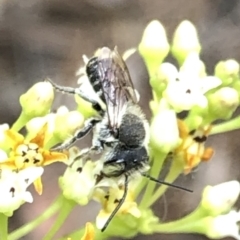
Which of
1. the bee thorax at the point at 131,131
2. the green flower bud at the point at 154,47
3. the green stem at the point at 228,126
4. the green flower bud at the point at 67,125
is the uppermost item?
the green flower bud at the point at 154,47

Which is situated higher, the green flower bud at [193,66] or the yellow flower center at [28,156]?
the green flower bud at [193,66]

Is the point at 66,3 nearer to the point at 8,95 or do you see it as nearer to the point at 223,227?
the point at 8,95

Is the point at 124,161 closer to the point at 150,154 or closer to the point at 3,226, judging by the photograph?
the point at 150,154

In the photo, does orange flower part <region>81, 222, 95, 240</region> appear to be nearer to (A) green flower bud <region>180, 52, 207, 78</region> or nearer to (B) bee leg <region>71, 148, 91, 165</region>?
(B) bee leg <region>71, 148, 91, 165</region>

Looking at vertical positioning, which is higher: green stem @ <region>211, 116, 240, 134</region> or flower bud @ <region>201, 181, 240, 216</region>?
green stem @ <region>211, 116, 240, 134</region>

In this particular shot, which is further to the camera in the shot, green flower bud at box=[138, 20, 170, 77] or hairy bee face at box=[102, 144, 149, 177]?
green flower bud at box=[138, 20, 170, 77]

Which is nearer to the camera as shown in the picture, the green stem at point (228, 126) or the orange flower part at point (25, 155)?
the orange flower part at point (25, 155)

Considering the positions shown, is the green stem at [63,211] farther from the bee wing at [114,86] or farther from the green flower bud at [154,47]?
the green flower bud at [154,47]

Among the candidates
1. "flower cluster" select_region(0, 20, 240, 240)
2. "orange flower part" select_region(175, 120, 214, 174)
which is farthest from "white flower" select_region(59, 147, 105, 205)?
"orange flower part" select_region(175, 120, 214, 174)

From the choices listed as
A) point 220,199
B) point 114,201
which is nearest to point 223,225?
point 220,199

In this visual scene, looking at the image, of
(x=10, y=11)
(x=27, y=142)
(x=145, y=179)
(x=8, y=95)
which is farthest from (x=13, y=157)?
(x=10, y=11)

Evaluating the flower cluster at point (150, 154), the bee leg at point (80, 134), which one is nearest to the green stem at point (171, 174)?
the flower cluster at point (150, 154)
